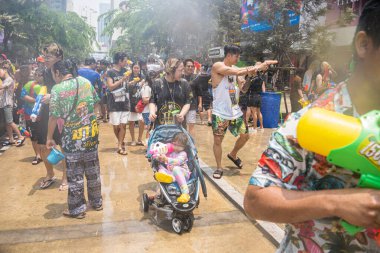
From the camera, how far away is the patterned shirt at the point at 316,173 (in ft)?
3.62

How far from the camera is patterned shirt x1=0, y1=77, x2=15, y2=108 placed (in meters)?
7.70

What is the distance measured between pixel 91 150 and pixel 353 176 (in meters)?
3.79

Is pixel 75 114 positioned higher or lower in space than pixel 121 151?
higher

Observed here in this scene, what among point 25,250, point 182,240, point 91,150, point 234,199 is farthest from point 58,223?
point 234,199

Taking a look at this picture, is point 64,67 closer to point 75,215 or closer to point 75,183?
point 75,183

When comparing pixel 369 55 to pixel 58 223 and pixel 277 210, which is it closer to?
pixel 277 210

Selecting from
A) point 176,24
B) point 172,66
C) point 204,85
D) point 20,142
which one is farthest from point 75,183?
point 176,24

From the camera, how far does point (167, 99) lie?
5.19 meters

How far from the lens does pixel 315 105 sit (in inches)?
45.4

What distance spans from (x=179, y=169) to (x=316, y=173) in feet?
10.2

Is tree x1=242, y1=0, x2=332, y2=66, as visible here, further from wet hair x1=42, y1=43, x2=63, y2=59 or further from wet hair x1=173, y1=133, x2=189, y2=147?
wet hair x1=42, y1=43, x2=63, y2=59

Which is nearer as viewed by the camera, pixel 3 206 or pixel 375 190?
pixel 375 190

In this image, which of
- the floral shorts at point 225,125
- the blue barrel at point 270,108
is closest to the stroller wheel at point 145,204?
the floral shorts at point 225,125

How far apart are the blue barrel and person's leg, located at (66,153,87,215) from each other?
263 inches
